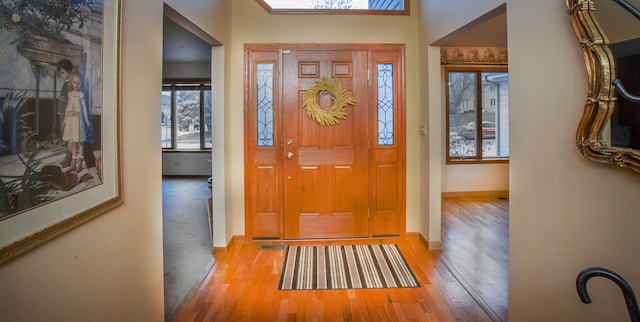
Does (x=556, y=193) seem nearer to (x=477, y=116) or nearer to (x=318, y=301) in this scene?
(x=318, y=301)

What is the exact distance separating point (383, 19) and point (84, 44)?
122 inches

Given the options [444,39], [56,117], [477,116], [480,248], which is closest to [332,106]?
[444,39]

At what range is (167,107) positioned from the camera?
321 inches

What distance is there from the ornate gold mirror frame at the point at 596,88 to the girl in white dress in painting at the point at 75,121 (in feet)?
6.53

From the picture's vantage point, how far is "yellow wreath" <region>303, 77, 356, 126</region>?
3723 millimetres

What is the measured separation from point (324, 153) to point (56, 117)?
9.15 ft

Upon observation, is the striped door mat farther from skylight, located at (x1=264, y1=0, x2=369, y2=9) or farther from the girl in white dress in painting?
skylight, located at (x1=264, y1=0, x2=369, y2=9)

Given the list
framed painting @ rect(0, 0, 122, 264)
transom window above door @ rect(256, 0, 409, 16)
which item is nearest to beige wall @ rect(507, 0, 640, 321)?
transom window above door @ rect(256, 0, 409, 16)

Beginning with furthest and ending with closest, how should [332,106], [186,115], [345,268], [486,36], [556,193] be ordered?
[186,115]
[486,36]
[332,106]
[345,268]
[556,193]

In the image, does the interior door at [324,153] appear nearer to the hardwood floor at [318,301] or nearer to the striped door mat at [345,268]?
the striped door mat at [345,268]

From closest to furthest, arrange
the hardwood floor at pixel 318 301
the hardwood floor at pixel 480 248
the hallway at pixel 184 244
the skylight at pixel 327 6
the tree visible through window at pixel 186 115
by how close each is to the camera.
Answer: the hardwood floor at pixel 318 301, the hardwood floor at pixel 480 248, the hallway at pixel 184 244, the skylight at pixel 327 6, the tree visible through window at pixel 186 115

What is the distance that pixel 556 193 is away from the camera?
5.57 ft

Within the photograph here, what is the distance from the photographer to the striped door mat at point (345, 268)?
283 cm

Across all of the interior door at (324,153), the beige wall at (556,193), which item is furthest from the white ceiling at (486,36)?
the beige wall at (556,193)
